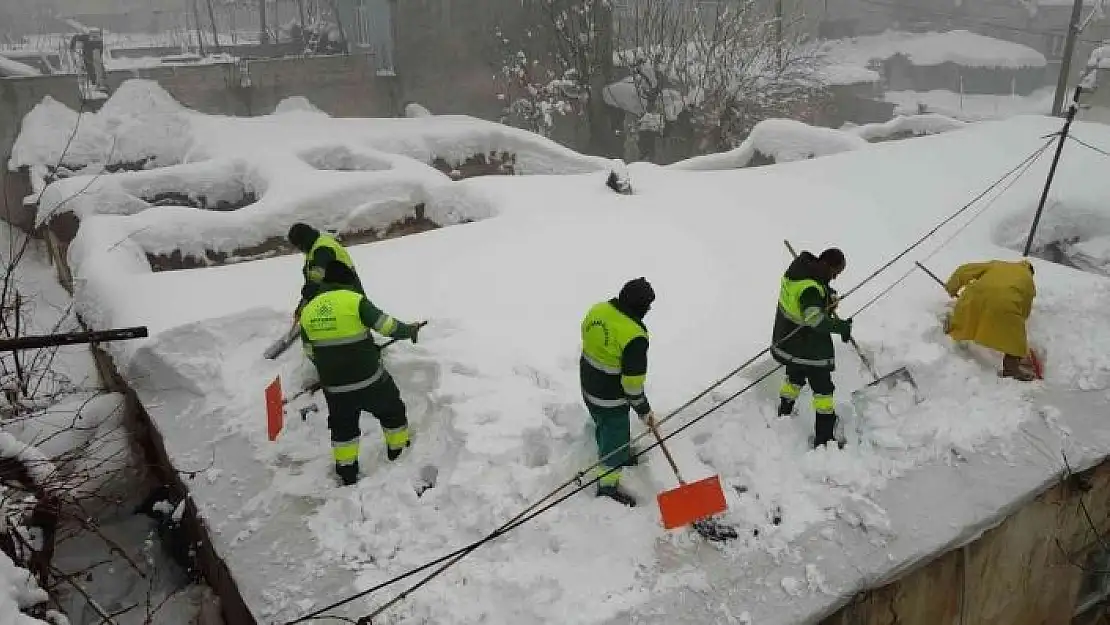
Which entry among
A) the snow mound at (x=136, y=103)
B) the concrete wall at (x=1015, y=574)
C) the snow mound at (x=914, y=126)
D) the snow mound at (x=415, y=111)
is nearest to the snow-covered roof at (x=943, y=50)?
the snow mound at (x=914, y=126)

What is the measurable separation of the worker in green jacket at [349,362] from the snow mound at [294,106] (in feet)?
47.2

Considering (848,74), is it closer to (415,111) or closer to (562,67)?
(562,67)

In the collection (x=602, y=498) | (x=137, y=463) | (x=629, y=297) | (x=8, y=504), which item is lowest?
(x=137, y=463)

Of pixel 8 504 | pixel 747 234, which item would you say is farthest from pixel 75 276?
pixel 747 234

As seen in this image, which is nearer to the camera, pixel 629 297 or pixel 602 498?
pixel 629 297

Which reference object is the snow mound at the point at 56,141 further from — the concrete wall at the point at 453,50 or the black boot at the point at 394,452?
the black boot at the point at 394,452

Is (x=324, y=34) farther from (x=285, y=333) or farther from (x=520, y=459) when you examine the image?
(x=520, y=459)

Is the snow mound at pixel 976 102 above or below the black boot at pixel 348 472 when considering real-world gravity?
below

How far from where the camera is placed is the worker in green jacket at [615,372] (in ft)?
14.1

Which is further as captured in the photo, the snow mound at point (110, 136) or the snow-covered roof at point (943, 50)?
the snow-covered roof at point (943, 50)

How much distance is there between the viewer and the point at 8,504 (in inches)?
152

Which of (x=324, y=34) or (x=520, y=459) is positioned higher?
(x=324, y=34)

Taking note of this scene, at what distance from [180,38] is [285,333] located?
28.0 metres

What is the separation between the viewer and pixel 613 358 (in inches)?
173
